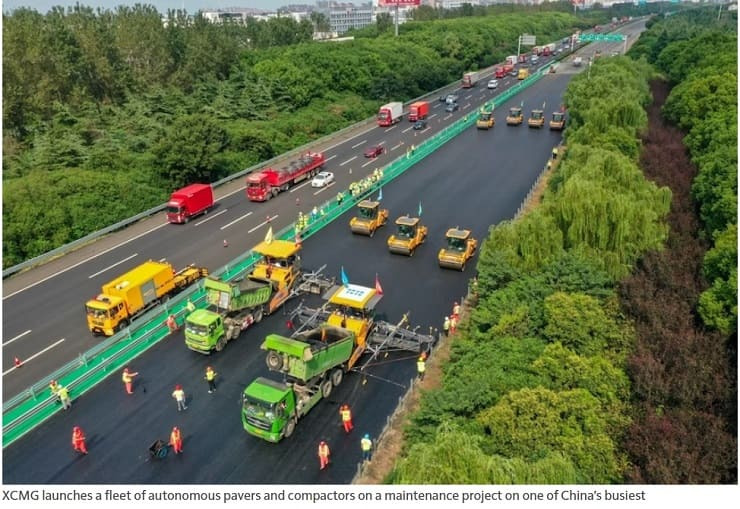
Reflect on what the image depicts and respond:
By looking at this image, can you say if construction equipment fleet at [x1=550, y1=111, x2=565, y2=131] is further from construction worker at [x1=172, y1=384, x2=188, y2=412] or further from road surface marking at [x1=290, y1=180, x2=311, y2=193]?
construction worker at [x1=172, y1=384, x2=188, y2=412]

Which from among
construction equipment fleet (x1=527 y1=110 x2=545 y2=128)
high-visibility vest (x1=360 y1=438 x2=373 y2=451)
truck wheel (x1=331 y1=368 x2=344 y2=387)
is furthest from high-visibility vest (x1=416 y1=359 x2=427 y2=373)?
construction equipment fleet (x1=527 y1=110 x2=545 y2=128)

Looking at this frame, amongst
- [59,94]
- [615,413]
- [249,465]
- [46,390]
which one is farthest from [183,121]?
[615,413]

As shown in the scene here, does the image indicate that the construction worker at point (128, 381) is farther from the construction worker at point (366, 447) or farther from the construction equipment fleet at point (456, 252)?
the construction equipment fleet at point (456, 252)

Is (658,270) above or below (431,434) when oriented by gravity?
above

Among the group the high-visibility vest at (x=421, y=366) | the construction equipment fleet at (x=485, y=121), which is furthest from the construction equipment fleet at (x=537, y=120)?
the high-visibility vest at (x=421, y=366)

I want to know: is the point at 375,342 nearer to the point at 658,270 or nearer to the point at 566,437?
the point at 566,437

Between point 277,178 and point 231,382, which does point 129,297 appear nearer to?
point 231,382
